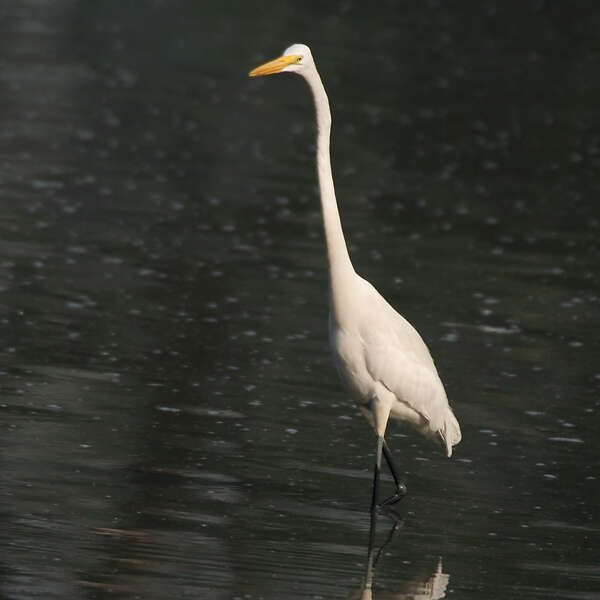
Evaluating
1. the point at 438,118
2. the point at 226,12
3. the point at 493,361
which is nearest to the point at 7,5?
the point at 226,12

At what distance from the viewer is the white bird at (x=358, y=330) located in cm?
820

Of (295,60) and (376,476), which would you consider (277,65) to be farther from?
(376,476)

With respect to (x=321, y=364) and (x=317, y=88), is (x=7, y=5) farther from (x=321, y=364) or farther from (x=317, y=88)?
(x=317, y=88)

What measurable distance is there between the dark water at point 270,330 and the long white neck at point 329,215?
1161 millimetres

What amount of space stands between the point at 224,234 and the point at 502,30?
2194cm

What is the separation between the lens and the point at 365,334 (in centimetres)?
823

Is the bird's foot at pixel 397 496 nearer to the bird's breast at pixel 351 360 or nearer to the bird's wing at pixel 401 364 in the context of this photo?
the bird's wing at pixel 401 364

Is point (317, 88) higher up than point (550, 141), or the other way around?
point (317, 88)

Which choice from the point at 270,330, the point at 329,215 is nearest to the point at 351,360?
the point at 329,215

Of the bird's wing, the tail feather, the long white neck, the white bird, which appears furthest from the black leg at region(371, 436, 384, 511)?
the long white neck

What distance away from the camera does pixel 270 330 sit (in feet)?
38.3

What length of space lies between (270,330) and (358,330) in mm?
3504

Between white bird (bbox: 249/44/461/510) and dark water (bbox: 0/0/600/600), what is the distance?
58cm

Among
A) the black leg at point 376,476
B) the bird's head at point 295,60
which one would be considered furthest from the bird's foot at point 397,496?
the bird's head at point 295,60
